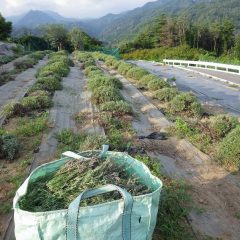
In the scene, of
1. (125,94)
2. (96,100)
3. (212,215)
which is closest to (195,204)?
(212,215)

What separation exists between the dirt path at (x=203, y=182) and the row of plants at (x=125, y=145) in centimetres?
21

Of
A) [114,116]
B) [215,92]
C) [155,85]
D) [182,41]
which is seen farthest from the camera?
[182,41]

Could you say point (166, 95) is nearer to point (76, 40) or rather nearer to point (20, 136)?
point (20, 136)

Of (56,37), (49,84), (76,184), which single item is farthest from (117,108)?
(56,37)

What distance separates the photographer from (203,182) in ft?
21.8

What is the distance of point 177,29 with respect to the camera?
2899 inches

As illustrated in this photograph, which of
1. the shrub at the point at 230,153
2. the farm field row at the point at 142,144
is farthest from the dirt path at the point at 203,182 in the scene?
the shrub at the point at 230,153

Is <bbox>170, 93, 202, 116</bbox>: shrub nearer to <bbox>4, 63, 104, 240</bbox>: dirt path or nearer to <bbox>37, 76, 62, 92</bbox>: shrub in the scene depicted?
<bbox>4, 63, 104, 240</bbox>: dirt path

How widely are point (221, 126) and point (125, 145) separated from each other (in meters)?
2.50

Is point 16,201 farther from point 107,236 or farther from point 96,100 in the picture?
point 96,100

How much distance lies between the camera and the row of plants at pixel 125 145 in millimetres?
4984

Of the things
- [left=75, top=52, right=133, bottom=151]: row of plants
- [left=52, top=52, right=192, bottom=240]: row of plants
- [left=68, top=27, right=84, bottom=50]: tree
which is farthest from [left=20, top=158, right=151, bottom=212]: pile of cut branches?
[left=68, top=27, right=84, bottom=50]: tree

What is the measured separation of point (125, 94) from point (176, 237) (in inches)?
419

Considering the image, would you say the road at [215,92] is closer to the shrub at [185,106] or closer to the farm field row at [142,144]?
the shrub at [185,106]
